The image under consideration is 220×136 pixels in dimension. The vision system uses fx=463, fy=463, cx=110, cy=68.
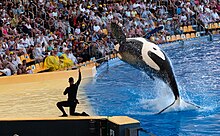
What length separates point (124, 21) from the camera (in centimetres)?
2053

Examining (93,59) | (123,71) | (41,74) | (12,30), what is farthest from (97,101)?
(12,30)

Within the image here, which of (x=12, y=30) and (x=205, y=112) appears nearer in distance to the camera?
(x=205, y=112)

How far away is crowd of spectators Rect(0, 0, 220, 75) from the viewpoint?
14.7 metres

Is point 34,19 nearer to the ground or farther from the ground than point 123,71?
farther from the ground

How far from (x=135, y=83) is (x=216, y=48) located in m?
8.03

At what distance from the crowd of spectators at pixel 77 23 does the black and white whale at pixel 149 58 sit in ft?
16.6

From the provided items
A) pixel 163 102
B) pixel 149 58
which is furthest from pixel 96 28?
pixel 149 58

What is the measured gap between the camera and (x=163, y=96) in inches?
384

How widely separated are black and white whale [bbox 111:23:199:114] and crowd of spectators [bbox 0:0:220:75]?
5.07m

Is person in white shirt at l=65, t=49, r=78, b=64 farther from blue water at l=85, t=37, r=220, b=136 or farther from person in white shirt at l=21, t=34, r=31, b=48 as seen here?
person in white shirt at l=21, t=34, r=31, b=48

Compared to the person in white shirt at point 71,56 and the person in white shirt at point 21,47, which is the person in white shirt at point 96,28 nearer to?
the person in white shirt at point 71,56

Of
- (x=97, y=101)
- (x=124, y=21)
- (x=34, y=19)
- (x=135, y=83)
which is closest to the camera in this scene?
(x=97, y=101)

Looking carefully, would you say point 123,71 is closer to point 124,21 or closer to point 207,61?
point 207,61

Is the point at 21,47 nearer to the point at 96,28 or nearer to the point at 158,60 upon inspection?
the point at 96,28
